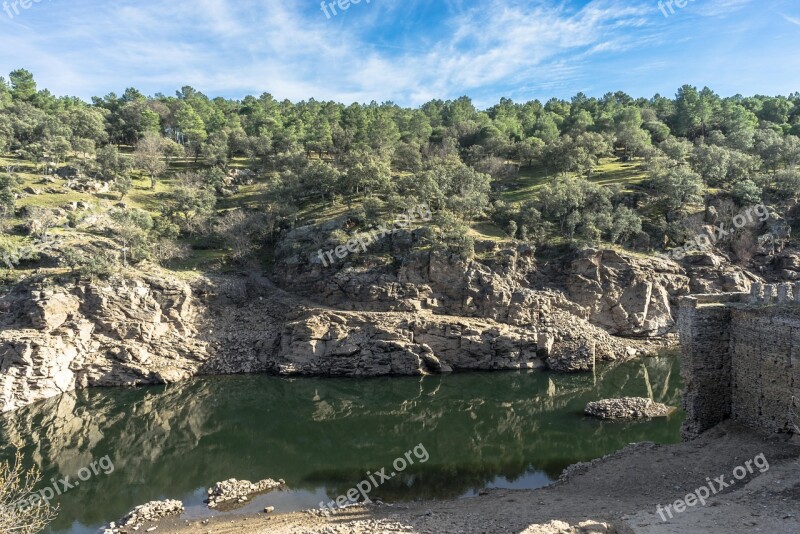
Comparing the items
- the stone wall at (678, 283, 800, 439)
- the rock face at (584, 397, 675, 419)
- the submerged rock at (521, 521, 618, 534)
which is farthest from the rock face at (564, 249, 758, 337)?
the submerged rock at (521, 521, 618, 534)

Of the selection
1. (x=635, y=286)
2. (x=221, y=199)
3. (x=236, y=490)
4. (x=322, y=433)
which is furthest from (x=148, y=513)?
(x=221, y=199)

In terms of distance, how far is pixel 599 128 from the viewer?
240 feet

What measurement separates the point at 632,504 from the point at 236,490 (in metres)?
14.6

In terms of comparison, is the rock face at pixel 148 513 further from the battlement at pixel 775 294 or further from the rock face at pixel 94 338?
the battlement at pixel 775 294

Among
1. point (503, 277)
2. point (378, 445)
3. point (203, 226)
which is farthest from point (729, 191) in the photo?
point (203, 226)

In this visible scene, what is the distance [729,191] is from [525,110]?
156 ft

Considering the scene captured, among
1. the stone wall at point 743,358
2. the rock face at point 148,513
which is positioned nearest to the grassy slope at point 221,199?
the stone wall at point 743,358

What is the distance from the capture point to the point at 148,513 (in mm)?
19172

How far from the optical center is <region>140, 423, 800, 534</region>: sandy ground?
13227 millimetres

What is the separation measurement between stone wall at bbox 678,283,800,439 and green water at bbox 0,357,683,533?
5239 millimetres

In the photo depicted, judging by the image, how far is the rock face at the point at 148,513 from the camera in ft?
60.8

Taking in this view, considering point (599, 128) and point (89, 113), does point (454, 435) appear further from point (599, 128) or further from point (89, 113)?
point (89, 113)

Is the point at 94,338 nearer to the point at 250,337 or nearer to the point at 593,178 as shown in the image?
the point at 250,337

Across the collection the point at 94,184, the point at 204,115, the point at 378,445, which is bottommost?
the point at 378,445
